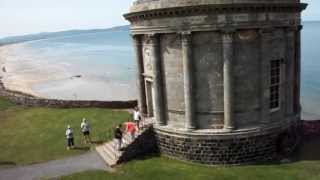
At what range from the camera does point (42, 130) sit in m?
29.4

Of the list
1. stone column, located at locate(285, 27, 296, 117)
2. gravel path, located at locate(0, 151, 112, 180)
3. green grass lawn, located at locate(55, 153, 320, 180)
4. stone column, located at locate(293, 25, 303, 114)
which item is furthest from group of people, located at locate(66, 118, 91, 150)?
stone column, located at locate(293, 25, 303, 114)

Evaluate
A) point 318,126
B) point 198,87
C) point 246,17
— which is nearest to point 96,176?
point 198,87

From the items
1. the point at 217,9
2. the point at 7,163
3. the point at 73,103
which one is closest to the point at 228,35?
the point at 217,9

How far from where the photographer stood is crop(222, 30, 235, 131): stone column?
2081 cm

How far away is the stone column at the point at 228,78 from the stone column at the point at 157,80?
3653 mm

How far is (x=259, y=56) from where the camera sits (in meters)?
21.7

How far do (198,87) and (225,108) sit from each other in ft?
5.87

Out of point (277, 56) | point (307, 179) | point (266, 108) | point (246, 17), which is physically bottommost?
point (307, 179)

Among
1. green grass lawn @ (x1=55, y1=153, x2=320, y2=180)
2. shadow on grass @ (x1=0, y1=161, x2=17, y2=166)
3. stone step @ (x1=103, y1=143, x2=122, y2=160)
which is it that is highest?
stone step @ (x1=103, y1=143, x2=122, y2=160)

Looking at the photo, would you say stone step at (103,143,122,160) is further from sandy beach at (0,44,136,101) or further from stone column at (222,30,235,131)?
sandy beach at (0,44,136,101)

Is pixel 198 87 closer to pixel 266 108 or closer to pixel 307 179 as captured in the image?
pixel 266 108

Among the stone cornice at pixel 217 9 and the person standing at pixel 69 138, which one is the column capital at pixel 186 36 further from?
the person standing at pixel 69 138

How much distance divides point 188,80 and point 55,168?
850cm

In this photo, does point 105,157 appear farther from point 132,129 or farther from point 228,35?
point 228,35
